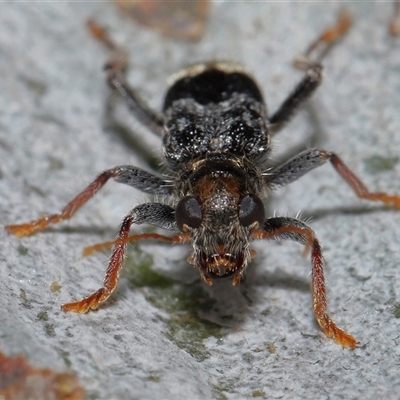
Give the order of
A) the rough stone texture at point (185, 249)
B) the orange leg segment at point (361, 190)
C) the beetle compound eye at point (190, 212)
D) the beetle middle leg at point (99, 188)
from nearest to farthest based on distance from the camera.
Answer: the rough stone texture at point (185, 249), the beetle compound eye at point (190, 212), the beetle middle leg at point (99, 188), the orange leg segment at point (361, 190)

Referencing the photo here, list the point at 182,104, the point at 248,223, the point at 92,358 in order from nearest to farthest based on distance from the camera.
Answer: the point at 92,358, the point at 248,223, the point at 182,104

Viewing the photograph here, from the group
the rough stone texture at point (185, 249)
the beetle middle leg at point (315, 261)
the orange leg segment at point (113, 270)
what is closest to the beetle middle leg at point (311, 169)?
the rough stone texture at point (185, 249)

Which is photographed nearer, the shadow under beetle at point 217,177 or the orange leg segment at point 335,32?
the shadow under beetle at point 217,177

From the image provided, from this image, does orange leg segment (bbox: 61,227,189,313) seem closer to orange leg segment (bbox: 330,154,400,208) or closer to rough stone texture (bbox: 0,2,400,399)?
rough stone texture (bbox: 0,2,400,399)

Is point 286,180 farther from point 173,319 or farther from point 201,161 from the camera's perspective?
point 173,319

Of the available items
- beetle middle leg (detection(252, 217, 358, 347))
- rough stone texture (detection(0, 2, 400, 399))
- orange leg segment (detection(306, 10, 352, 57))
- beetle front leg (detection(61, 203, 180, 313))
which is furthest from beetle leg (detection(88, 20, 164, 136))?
beetle middle leg (detection(252, 217, 358, 347))

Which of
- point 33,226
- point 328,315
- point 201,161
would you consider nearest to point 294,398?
point 328,315

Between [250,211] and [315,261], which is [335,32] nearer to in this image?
[315,261]

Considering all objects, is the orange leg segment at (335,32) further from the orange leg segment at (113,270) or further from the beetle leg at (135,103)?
the orange leg segment at (113,270)
